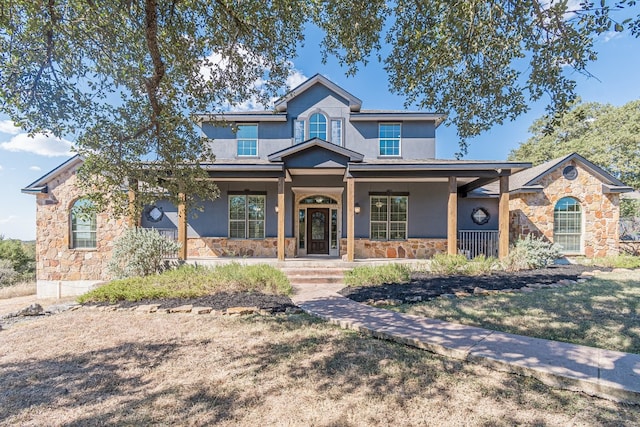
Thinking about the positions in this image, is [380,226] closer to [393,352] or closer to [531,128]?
[393,352]

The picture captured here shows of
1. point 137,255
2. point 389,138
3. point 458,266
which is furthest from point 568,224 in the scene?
point 137,255

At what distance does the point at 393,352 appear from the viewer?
3779 millimetres

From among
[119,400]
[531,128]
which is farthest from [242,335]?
[531,128]

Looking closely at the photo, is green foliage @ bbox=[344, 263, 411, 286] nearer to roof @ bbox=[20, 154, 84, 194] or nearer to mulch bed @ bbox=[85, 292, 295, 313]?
mulch bed @ bbox=[85, 292, 295, 313]

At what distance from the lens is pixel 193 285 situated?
22.7 ft

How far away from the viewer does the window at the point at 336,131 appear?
1297cm

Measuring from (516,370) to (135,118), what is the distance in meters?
7.45

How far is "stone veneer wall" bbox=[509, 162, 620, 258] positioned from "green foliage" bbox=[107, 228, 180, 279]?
14.0m

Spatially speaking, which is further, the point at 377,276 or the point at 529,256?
the point at 529,256

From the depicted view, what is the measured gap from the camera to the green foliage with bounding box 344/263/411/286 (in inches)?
307

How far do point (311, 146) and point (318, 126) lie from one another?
3115mm

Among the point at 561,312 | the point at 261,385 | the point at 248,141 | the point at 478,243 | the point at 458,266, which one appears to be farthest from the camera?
the point at 248,141

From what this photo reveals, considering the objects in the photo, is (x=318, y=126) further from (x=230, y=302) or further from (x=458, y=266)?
(x=230, y=302)

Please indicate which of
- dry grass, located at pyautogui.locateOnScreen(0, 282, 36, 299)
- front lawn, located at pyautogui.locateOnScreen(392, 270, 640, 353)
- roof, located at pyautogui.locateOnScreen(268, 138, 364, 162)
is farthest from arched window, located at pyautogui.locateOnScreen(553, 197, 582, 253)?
dry grass, located at pyautogui.locateOnScreen(0, 282, 36, 299)
